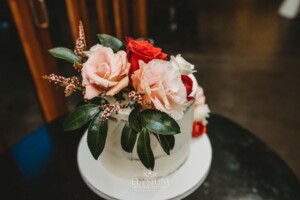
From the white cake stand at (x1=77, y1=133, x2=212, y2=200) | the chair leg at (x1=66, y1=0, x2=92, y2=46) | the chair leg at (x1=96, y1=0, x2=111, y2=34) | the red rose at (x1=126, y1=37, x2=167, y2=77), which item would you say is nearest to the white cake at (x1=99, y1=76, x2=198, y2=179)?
the white cake stand at (x1=77, y1=133, x2=212, y2=200)

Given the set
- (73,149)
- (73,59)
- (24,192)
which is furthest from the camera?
(73,149)

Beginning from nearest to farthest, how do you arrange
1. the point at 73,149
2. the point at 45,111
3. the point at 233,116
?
the point at 73,149 → the point at 45,111 → the point at 233,116

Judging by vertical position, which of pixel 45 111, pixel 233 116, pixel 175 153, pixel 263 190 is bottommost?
pixel 233 116

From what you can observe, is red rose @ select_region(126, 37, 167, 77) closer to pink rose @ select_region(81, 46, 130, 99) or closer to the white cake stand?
pink rose @ select_region(81, 46, 130, 99)

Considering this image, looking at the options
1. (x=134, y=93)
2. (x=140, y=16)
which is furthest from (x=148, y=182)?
(x=140, y=16)

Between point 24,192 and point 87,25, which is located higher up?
point 87,25

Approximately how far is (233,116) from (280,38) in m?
1.47

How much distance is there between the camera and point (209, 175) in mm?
1181

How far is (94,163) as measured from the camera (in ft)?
3.80

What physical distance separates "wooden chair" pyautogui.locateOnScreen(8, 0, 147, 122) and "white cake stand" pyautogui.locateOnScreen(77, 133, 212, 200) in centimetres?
103

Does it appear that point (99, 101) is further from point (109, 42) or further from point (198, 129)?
point (198, 129)

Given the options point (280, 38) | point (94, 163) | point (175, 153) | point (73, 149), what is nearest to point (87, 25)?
point (73, 149)

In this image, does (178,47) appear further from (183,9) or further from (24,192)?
(24,192)

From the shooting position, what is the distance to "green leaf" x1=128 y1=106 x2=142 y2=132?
0.87 m
